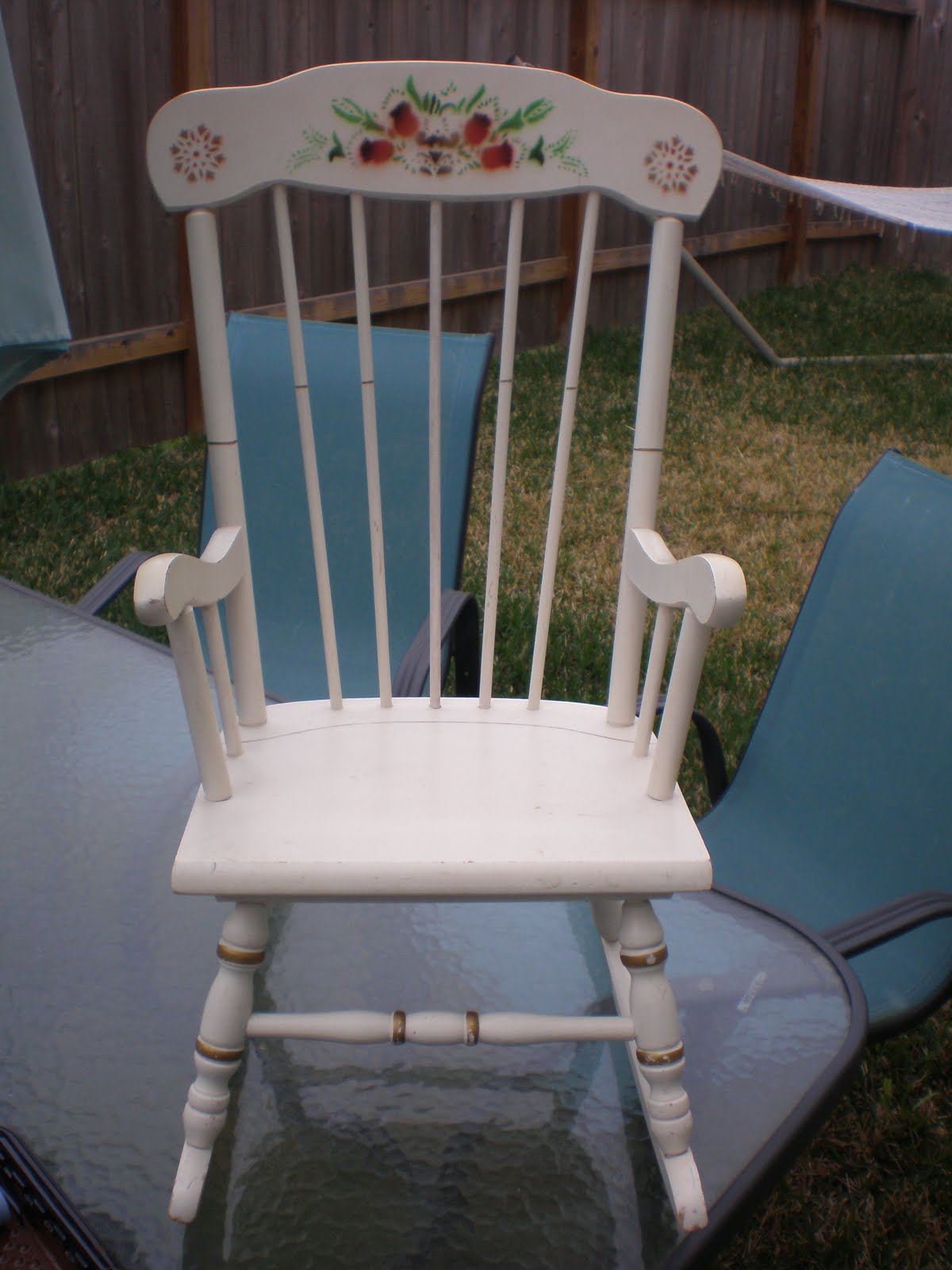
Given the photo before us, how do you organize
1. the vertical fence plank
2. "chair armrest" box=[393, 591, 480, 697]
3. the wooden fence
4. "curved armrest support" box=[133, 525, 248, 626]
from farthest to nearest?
the vertical fence plank, the wooden fence, "chair armrest" box=[393, 591, 480, 697], "curved armrest support" box=[133, 525, 248, 626]

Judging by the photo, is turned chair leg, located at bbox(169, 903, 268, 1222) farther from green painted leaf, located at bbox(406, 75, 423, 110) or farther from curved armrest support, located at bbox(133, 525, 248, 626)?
green painted leaf, located at bbox(406, 75, 423, 110)

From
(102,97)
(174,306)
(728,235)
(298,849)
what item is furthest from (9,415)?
(728,235)

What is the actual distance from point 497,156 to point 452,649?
0.74m

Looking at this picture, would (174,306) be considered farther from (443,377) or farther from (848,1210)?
(848,1210)

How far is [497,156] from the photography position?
110 centimetres

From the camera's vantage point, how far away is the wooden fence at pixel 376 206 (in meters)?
3.46

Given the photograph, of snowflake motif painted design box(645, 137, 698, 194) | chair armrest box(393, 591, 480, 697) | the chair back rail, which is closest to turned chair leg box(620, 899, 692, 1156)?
the chair back rail

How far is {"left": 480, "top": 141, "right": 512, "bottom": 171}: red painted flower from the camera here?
1097 millimetres

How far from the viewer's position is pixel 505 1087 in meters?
0.81

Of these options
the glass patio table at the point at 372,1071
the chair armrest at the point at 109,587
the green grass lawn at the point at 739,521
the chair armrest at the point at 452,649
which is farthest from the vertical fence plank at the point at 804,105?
the glass patio table at the point at 372,1071

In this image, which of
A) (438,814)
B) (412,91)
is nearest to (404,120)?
(412,91)

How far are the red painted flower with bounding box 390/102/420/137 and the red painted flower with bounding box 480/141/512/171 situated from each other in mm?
71

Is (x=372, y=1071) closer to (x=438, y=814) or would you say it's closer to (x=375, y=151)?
(x=438, y=814)

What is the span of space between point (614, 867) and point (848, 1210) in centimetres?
70
